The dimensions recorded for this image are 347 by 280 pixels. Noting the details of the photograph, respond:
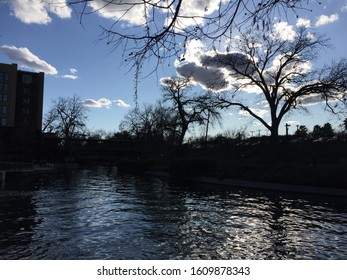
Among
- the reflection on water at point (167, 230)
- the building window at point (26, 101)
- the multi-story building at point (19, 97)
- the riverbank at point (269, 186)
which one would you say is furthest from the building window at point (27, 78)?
the reflection on water at point (167, 230)

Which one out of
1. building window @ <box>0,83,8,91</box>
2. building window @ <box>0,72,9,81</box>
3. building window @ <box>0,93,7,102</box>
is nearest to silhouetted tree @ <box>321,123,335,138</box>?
building window @ <box>0,93,7,102</box>

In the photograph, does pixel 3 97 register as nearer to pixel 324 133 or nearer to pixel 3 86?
pixel 3 86

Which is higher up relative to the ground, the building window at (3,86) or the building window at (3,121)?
the building window at (3,86)

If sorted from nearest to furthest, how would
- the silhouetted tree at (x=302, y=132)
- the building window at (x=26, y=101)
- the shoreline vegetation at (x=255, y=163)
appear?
the shoreline vegetation at (x=255, y=163)
the silhouetted tree at (x=302, y=132)
the building window at (x=26, y=101)

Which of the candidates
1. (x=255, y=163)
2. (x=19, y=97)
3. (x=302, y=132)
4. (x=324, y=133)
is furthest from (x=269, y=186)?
(x=19, y=97)

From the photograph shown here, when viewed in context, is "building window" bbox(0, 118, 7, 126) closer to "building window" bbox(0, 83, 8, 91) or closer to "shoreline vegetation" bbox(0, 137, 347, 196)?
"building window" bbox(0, 83, 8, 91)

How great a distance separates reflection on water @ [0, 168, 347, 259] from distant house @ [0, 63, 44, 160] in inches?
2722

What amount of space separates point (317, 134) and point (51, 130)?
68384 mm

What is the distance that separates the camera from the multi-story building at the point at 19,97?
84.6 m

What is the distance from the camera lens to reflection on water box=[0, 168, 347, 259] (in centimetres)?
902

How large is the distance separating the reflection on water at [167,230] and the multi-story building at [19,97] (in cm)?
7135

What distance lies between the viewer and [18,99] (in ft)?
287

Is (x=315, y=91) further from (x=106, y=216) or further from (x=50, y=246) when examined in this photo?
(x=50, y=246)

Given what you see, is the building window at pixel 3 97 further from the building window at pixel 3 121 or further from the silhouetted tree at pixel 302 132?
the silhouetted tree at pixel 302 132
